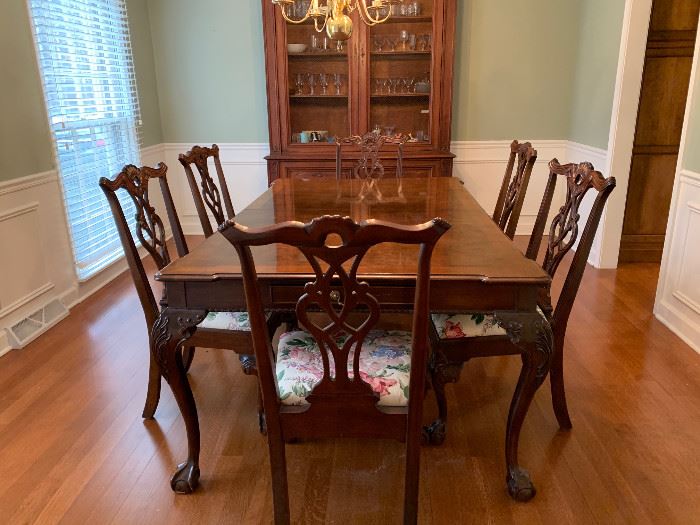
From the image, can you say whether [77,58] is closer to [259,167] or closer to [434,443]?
[259,167]

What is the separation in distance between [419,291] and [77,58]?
119 inches

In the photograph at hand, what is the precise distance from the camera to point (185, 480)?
5.50ft

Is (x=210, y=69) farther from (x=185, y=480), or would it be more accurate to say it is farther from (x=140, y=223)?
(x=185, y=480)

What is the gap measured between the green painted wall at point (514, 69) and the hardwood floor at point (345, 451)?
7.49ft

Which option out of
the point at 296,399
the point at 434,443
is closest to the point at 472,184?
the point at 434,443

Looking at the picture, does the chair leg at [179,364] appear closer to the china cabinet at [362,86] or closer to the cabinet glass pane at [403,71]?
the china cabinet at [362,86]

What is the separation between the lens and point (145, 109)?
418 cm

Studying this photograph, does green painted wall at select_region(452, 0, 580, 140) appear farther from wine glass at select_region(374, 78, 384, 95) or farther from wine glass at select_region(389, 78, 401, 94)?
wine glass at select_region(374, 78, 384, 95)

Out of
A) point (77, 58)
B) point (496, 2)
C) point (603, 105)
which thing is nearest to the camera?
point (77, 58)

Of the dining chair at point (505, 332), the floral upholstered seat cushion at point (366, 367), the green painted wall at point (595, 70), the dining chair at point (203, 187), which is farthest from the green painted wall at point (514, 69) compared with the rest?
the floral upholstered seat cushion at point (366, 367)

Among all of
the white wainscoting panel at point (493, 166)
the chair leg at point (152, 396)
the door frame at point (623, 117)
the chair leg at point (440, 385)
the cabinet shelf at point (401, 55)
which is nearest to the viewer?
the chair leg at point (440, 385)

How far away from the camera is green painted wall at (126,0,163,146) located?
400cm

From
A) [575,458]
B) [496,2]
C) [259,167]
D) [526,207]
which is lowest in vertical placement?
[575,458]

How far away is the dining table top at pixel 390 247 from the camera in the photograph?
1.46m
